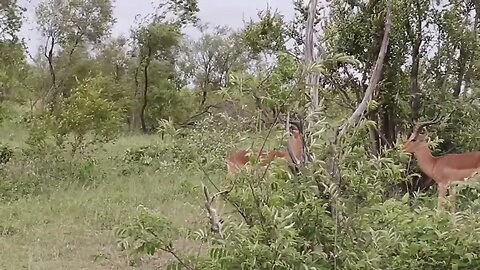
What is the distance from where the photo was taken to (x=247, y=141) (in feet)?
7.26

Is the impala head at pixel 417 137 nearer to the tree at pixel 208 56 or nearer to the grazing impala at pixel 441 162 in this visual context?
the grazing impala at pixel 441 162

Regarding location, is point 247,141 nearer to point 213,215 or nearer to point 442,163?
point 213,215

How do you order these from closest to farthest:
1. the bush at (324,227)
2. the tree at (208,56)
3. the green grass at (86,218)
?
1. the bush at (324,227)
2. the green grass at (86,218)
3. the tree at (208,56)

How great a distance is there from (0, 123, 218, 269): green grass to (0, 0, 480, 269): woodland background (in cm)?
2

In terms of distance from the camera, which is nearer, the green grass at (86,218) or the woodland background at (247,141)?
the woodland background at (247,141)

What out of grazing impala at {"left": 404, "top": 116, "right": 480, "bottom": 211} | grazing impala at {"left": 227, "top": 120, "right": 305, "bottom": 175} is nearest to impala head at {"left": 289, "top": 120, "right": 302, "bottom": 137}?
grazing impala at {"left": 227, "top": 120, "right": 305, "bottom": 175}

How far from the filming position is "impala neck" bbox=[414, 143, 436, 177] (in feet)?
Answer: 19.1

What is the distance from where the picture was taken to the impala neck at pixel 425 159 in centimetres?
581

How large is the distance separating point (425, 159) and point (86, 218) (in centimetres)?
297

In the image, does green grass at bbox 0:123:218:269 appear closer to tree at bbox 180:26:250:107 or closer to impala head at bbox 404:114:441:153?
impala head at bbox 404:114:441:153

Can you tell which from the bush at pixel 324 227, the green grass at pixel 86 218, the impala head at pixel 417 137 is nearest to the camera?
the bush at pixel 324 227

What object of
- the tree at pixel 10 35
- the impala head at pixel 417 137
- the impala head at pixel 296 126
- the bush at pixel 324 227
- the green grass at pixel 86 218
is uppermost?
the tree at pixel 10 35

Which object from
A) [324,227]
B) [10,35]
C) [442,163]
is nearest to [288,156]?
[324,227]

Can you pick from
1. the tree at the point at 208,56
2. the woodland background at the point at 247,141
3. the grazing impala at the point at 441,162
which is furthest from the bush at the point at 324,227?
the tree at the point at 208,56
